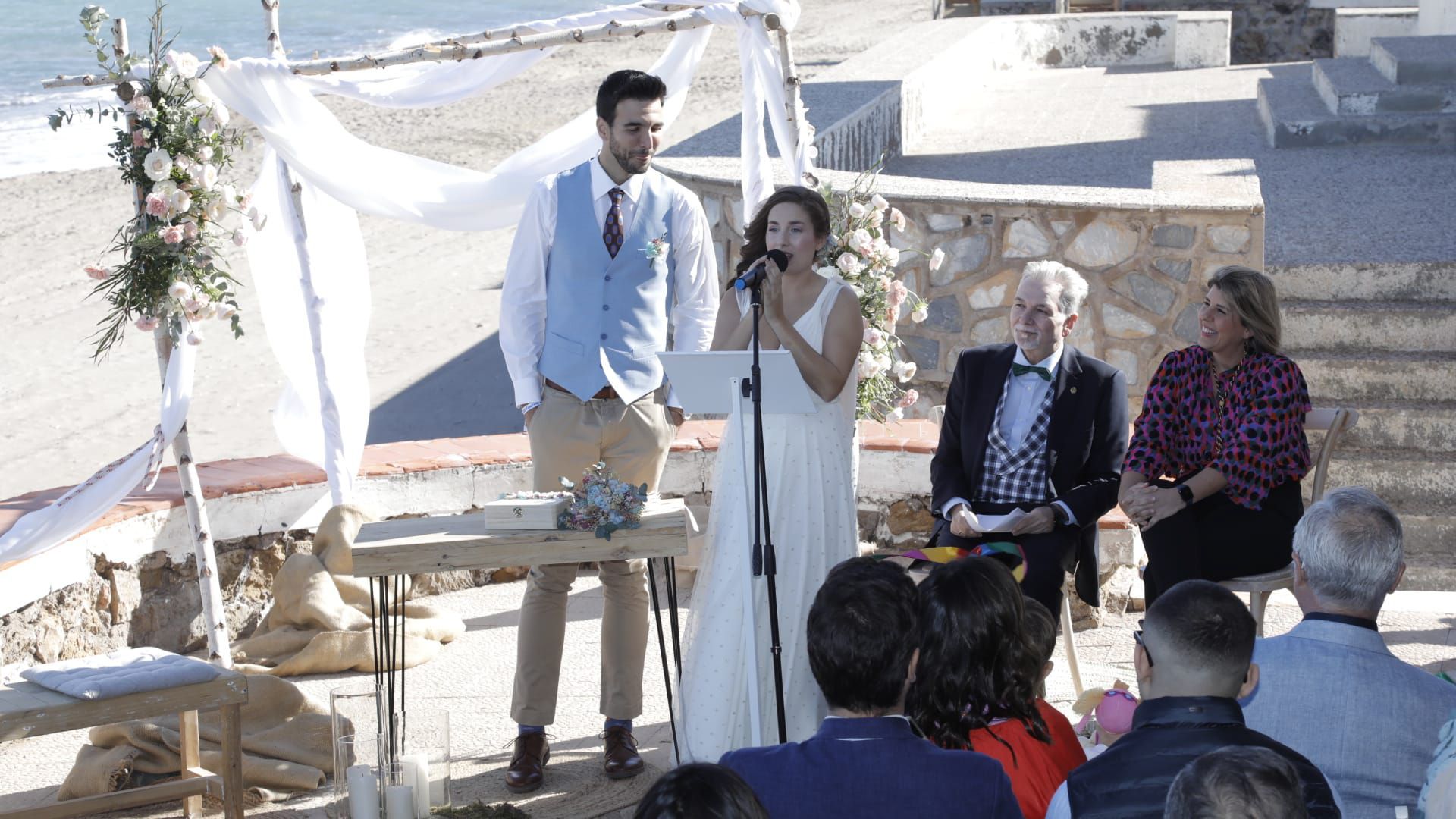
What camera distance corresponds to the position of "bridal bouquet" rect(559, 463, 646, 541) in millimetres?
3832

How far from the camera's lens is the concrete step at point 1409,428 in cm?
614

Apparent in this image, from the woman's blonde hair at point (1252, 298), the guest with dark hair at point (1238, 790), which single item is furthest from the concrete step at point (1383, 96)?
the guest with dark hair at point (1238, 790)

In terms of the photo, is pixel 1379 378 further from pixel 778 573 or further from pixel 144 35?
pixel 144 35

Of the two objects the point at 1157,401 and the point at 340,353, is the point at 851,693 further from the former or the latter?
the point at 340,353

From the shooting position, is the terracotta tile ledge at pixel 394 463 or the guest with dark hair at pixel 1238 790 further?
the terracotta tile ledge at pixel 394 463

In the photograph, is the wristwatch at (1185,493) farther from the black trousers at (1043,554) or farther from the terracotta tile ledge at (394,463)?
the terracotta tile ledge at (394,463)

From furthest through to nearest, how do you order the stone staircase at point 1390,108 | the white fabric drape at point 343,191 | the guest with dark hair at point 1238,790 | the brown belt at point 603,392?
the stone staircase at point 1390,108
the white fabric drape at point 343,191
the brown belt at point 603,392
the guest with dark hair at point 1238,790

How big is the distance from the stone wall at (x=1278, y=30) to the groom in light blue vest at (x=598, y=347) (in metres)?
16.1

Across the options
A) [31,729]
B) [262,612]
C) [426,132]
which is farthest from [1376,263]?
[426,132]

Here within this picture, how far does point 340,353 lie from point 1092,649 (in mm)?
2730

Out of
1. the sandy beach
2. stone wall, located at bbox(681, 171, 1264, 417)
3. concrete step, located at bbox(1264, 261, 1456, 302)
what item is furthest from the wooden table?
concrete step, located at bbox(1264, 261, 1456, 302)

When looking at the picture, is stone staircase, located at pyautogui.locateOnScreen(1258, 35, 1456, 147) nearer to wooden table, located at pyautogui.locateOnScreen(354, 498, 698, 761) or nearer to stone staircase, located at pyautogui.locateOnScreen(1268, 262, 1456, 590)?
stone staircase, located at pyautogui.locateOnScreen(1268, 262, 1456, 590)

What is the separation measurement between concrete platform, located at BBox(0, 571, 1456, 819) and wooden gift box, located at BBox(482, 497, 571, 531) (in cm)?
74

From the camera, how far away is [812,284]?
406cm
